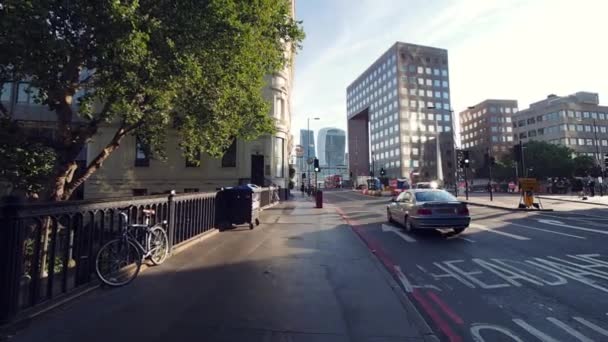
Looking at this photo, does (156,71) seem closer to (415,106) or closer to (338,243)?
(338,243)

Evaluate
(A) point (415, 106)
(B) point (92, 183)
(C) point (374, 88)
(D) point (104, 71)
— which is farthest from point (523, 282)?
(C) point (374, 88)

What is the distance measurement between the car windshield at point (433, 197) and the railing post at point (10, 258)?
995 centimetres

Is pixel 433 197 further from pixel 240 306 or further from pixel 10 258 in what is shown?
pixel 10 258

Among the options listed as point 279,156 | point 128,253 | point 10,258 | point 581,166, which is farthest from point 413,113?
point 10,258

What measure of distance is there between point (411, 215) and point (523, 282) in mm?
5145

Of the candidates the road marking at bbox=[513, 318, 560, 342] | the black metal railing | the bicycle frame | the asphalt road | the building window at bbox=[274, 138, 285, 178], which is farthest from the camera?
the building window at bbox=[274, 138, 285, 178]

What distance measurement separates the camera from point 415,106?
106 meters

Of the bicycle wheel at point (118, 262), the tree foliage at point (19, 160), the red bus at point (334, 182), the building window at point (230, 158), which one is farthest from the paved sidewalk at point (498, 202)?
the red bus at point (334, 182)

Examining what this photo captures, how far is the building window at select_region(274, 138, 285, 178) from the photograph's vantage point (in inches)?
1198

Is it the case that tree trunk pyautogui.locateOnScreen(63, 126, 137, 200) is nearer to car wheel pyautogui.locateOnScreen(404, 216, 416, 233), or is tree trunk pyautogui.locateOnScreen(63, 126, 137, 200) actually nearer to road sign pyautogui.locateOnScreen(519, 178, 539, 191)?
car wheel pyautogui.locateOnScreen(404, 216, 416, 233)

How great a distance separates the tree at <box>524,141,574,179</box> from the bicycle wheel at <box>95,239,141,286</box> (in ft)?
248

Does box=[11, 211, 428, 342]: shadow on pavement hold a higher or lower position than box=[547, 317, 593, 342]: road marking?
higher

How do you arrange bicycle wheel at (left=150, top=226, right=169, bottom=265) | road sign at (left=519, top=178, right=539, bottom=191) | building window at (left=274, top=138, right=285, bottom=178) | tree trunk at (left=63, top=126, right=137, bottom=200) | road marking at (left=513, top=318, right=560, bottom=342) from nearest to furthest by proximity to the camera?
road marking at (left=513, top=318, right=560, bottom=342)
bicycle wheel at (left=150, top=226, right=169, bottom=265)
tree trunk at (left=63, top=126, right=137, bottom=200)
road sign at (left=519, top=178, right=539, bottom=191)
building window at (left=274, top=138, right=285, bottom=178)

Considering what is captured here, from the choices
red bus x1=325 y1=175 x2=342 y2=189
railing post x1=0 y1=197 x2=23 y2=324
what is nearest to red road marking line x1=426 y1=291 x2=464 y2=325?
railing post x1=0 y1=197 x2=23 y2=324
